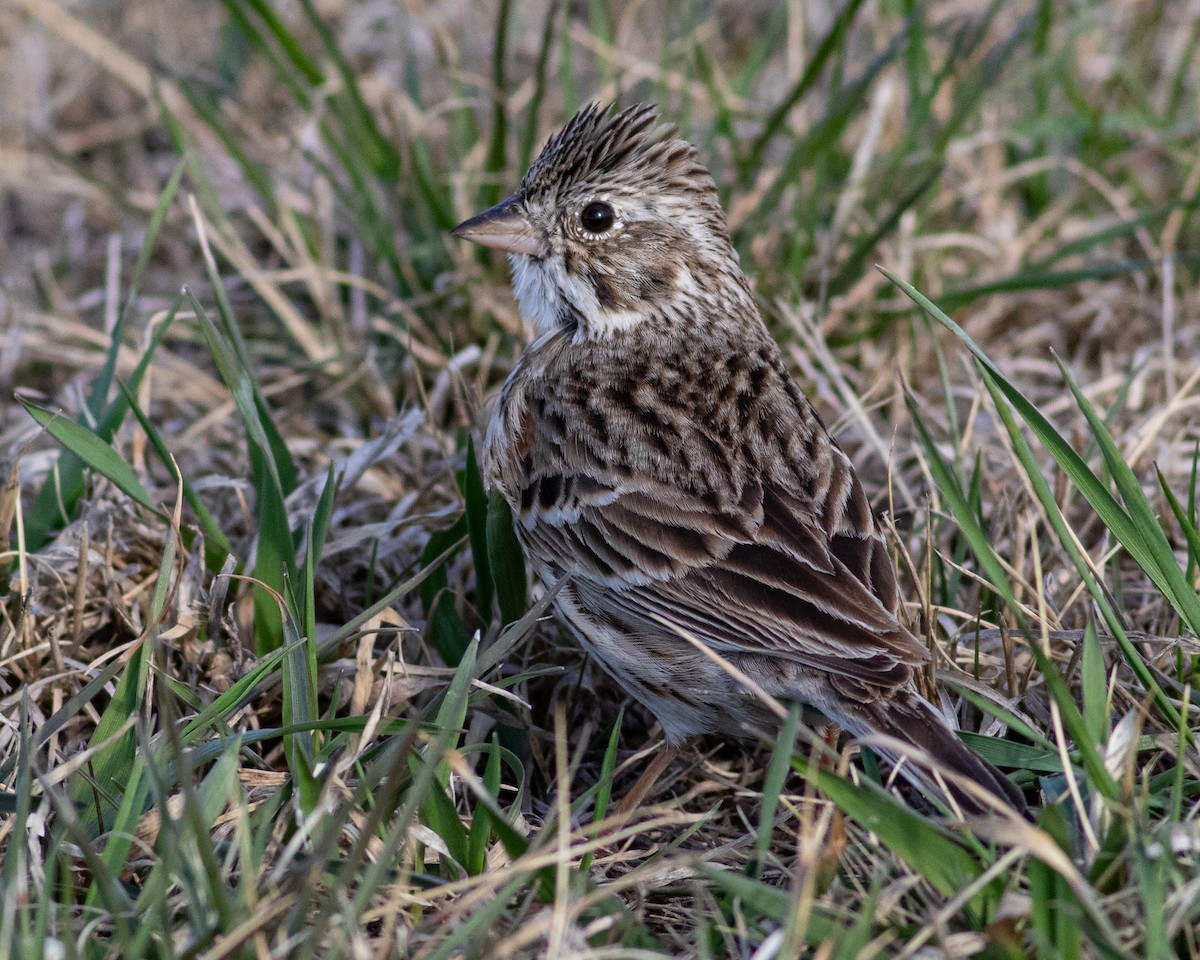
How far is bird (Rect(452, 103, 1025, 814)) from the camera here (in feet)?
10.5

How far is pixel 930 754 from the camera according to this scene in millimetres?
3006

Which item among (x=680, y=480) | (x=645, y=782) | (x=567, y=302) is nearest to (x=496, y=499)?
(x=680, y=480)

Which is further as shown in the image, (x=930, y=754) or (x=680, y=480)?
(x=680, y=480)

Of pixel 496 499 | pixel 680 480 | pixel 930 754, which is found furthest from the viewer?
pixel 496 499

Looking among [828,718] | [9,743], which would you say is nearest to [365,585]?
[9,743]

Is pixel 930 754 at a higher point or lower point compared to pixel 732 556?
lower

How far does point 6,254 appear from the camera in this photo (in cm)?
663

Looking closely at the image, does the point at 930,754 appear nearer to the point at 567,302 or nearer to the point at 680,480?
the point at 680,480

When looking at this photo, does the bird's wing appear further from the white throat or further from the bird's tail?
the white throat

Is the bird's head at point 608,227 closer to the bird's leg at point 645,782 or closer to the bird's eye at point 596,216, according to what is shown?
the bird's eye at point 596,216

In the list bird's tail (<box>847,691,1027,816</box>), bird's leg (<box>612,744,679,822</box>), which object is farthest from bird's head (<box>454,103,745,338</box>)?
bird's tail (<box>847,691,1027,816</box>)

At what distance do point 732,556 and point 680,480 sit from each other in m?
0.28

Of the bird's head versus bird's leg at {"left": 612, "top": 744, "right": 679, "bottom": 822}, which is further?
the bird's head

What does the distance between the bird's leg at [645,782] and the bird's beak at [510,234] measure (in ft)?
4.98
